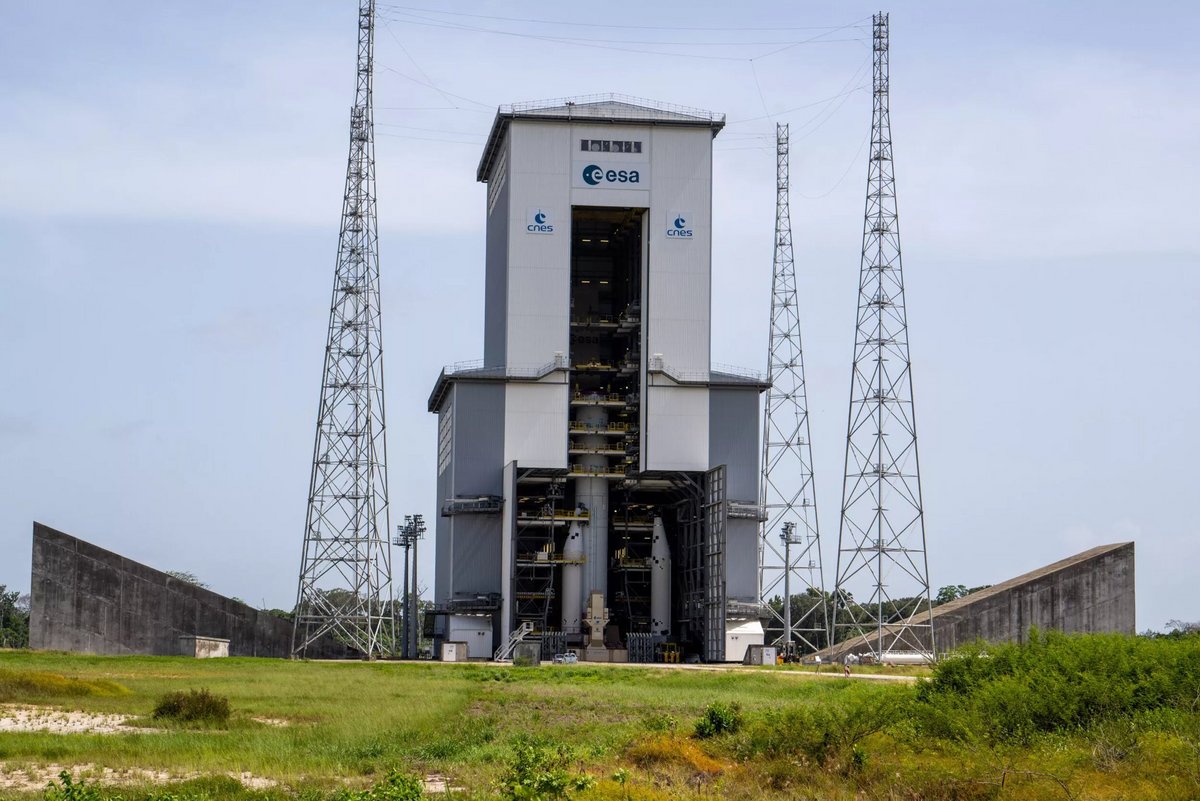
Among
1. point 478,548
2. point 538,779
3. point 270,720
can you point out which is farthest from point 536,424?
point 538,779

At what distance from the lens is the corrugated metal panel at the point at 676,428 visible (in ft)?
225

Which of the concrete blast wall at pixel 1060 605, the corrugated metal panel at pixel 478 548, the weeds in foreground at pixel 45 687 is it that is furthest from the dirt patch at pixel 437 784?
the corrugated metal panel at pixel 478 548

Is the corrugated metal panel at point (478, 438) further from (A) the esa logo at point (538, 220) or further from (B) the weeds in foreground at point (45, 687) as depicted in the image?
(B) the weeds in foreground at point (45, 687)

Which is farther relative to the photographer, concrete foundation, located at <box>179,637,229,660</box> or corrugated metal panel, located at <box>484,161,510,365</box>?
corrugated metal panel, located at <box>484,161,510,365</box>

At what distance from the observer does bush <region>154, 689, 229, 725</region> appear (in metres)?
29.9

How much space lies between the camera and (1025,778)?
→ 20656 millimetres

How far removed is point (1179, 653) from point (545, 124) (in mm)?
48398

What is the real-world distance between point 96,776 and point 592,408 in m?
50.8

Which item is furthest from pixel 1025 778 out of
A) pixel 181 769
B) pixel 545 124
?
pixel 545 124

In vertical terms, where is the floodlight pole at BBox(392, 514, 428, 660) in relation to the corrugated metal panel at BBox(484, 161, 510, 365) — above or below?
below

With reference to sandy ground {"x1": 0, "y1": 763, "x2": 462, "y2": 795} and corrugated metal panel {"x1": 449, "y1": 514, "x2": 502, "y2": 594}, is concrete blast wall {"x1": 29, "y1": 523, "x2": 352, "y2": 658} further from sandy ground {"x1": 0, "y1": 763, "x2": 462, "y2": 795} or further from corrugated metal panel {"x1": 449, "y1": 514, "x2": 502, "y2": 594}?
sandy ground {"x1": 0, "y1": 763, "x2": 462, "y2": 795}

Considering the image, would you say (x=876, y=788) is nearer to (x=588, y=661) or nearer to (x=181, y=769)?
(x=181, y=769)

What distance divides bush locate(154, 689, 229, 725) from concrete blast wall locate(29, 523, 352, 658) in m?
A: 39.2

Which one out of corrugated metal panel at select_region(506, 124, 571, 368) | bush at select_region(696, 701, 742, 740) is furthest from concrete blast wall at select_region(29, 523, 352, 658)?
bush at select_region(696, 701, 742, 740)
